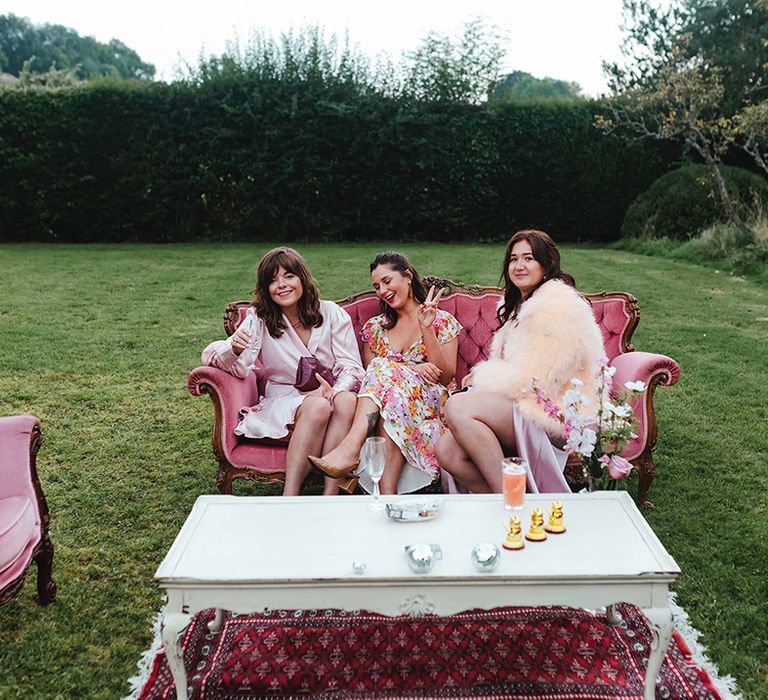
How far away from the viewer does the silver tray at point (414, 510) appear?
2375 millimetres

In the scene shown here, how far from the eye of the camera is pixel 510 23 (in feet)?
45.8

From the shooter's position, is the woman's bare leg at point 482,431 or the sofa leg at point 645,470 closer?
the woman's bare leg at point 482,431

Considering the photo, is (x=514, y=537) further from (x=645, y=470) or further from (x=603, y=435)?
(x=645, y=470)

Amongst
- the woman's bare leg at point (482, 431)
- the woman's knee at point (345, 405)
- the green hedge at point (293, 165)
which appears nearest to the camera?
the woman's bare leg at point (482, 431)

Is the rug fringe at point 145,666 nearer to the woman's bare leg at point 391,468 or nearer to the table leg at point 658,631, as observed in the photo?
the woman's bare leg at point 391,468

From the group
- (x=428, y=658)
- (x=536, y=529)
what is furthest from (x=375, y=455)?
(x=428, y=658)

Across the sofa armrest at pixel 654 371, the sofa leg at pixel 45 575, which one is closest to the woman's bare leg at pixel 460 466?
the sofa armrest at pixel 654 371

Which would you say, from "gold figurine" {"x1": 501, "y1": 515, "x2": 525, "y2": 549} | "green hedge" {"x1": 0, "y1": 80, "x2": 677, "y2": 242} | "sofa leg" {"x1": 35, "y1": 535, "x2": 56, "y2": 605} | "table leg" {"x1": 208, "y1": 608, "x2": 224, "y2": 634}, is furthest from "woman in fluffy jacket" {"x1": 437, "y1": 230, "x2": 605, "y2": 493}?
"green hedge" {"x1": 0, "y1": 80, "x2": 677, "y2": 242}

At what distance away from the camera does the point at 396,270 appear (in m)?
3.62

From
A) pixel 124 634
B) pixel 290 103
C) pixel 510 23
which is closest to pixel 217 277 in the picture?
pixel 290 103

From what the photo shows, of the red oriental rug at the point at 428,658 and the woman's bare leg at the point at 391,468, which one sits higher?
the woman's bare leg at the point at 391,468

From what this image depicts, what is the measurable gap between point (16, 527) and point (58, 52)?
34918 millimetres

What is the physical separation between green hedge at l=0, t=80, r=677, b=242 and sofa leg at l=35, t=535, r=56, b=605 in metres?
10.5

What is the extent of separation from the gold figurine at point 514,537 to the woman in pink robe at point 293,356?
3.86ft
